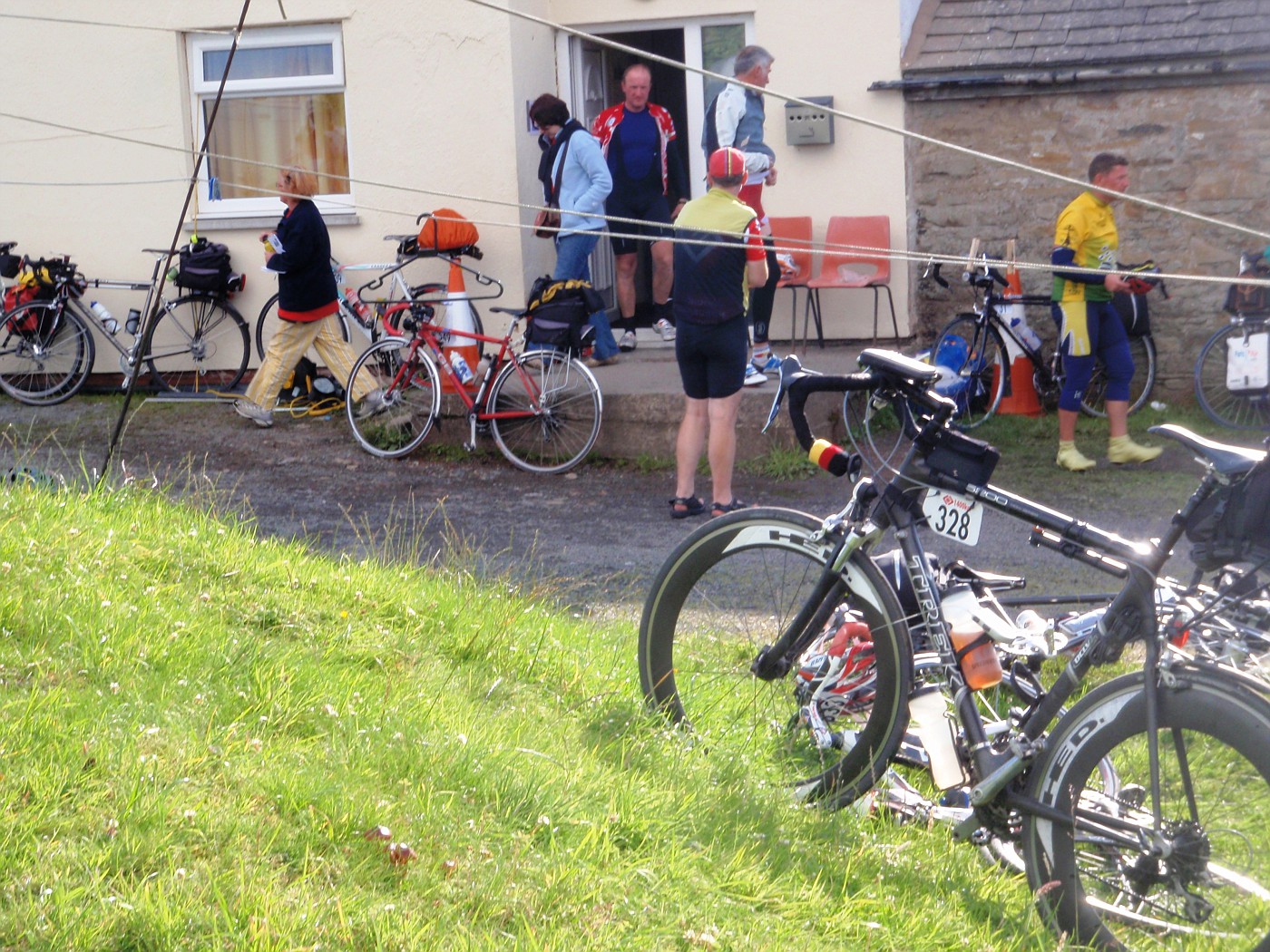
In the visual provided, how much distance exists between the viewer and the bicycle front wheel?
10.8 meters

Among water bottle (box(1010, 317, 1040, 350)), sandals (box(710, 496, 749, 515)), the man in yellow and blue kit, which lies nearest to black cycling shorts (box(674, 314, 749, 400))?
sandals (box(710, 496, 749, 515))

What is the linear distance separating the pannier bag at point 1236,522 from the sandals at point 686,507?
4891 millimetres

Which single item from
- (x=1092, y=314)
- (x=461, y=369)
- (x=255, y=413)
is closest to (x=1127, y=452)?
(x=1092, y=314)

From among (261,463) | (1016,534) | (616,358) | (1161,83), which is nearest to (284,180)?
(261,463)

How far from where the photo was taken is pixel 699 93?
12164 mm

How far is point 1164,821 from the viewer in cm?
333

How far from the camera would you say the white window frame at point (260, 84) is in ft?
37.5

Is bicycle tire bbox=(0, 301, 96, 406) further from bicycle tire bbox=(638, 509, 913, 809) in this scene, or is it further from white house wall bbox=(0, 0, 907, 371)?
bicycle tire bbox=(638, 509, 913, 809)

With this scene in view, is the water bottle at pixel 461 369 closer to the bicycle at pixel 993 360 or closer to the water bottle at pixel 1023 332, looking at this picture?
the bicycle at pixel 993 360

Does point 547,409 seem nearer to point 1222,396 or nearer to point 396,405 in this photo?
point 396,405

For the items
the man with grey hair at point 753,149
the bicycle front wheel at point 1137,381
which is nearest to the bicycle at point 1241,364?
the bicycle front wheel at point 1137,381

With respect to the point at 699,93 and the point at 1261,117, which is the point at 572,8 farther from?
the point at 1261,117

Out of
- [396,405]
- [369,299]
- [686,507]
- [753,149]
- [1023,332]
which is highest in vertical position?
[753,149]

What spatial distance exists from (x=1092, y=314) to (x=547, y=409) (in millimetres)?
3540
